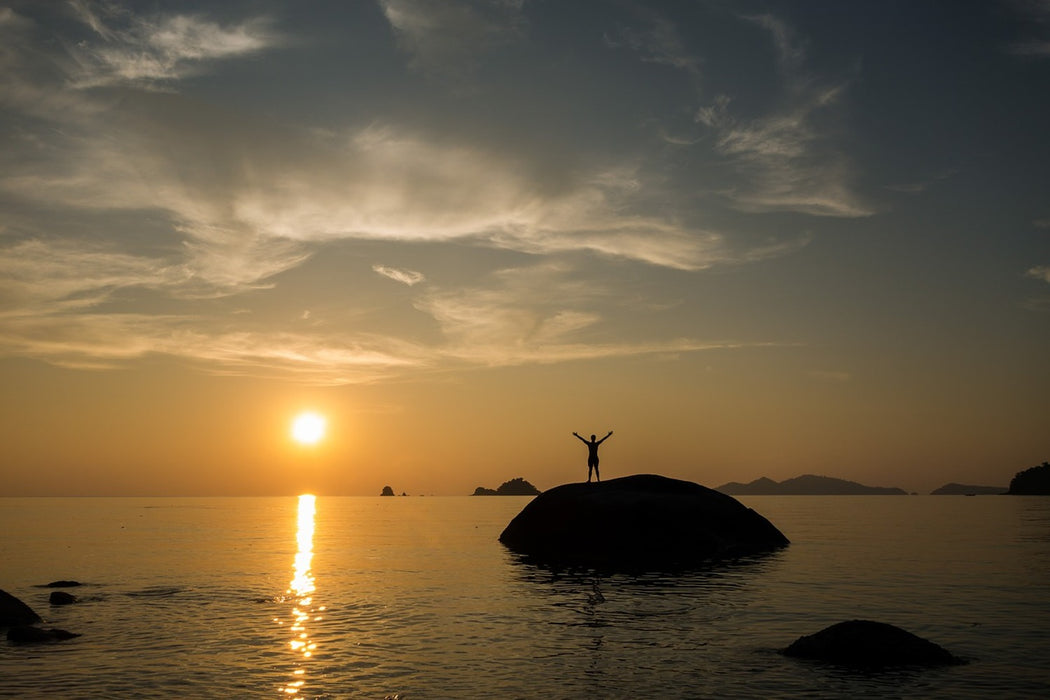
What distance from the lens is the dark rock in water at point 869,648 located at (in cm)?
1681

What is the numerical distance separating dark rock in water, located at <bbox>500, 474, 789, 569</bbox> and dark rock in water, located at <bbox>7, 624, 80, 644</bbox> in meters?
22.3

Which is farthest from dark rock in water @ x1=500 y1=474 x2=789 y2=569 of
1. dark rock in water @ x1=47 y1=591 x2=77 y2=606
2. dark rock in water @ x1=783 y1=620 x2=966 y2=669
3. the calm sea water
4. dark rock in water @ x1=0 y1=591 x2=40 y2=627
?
dark rock in water @ x1=0 y1=591 x2=40 y2=627

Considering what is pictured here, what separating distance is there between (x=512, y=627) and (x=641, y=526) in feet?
59.6

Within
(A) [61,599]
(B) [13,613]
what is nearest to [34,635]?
(B) [13,613]

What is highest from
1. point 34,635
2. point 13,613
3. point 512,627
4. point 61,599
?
point 13,613

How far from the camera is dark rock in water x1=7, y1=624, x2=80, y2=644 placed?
20156 mm

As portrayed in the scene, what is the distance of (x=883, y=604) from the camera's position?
25094 mm

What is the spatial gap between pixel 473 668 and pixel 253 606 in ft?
41.8

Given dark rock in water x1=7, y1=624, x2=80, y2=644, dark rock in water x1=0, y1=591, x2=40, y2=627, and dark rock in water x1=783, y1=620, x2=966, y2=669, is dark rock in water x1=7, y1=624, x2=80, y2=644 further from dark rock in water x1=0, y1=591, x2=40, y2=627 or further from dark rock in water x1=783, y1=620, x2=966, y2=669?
dark rock in water x1=783, y1=620, x2=966, y2=669

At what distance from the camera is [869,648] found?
17.0 meters

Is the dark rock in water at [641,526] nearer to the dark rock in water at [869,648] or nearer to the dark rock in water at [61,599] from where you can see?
the dark rock in water at [869,648]

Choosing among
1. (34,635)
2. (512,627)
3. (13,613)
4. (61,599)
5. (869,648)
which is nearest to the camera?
(869,648)

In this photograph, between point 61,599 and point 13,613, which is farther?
point 61,599

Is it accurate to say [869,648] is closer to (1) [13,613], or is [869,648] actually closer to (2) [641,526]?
(2) [641,526]
